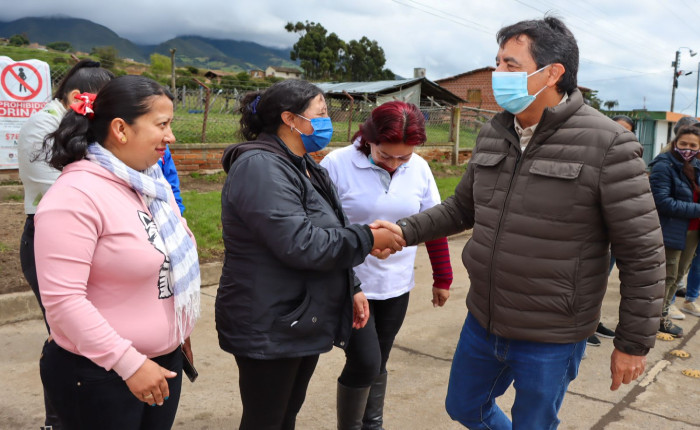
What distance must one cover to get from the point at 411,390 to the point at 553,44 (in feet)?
8.18

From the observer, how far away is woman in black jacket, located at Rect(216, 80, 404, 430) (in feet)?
6.73

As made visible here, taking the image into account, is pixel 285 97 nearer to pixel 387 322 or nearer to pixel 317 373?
pixel 387 322

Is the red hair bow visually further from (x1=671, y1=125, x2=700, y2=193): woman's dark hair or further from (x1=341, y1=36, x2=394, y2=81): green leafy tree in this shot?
(x1=341, y1=36, x2=394, y2=81): green leafy tree

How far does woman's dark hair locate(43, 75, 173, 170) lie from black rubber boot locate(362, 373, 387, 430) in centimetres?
195

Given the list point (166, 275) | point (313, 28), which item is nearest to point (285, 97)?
point (166, 275)

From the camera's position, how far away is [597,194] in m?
2.03

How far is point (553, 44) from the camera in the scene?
7.14 ft

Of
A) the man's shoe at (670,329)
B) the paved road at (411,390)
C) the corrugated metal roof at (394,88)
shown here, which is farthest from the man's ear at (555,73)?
the corrugated metal roof at (394,88)

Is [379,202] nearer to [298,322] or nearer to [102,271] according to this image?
[298,322]

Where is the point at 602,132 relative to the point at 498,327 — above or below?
above

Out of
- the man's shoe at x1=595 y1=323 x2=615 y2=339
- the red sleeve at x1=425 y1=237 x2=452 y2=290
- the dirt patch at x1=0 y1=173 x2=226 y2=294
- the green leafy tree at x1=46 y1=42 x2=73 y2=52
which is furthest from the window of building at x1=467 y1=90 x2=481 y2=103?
the red sleeve at x1=425 y1=237 x2=452 y2=290

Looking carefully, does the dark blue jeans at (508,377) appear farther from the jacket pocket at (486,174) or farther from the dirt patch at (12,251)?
the dirt patch at (12,251)

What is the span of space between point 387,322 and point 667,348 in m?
3.06

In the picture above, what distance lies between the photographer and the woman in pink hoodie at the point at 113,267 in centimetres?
165
